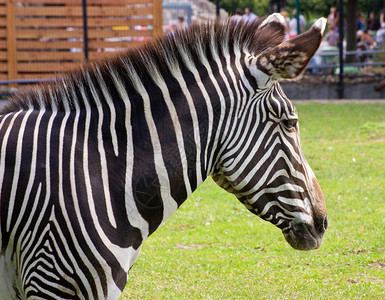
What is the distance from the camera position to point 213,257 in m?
5.75

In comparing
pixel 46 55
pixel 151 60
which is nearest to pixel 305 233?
pixel 151 60

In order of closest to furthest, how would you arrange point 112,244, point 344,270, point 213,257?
point 112,244, point 344,270, point 213,257

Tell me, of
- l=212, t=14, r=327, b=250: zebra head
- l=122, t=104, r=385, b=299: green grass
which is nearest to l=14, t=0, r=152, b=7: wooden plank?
l=122, t=104, r=385, b=299: green grass

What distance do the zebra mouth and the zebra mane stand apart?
2.95 feet

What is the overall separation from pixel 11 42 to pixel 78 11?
1.79 meters

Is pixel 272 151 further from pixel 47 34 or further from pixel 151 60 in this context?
pixel 47 34

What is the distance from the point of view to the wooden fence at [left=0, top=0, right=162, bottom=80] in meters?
14.1

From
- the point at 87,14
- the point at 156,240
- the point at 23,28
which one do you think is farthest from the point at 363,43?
the point at 156,240

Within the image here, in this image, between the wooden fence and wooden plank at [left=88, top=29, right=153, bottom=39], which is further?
wooden plank at [left=88, top=29, right=153, bottom=39]

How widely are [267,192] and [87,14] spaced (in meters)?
12.5

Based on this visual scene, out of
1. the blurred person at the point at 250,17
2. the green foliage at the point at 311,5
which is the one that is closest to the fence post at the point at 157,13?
the blurred person at the point at 250,17

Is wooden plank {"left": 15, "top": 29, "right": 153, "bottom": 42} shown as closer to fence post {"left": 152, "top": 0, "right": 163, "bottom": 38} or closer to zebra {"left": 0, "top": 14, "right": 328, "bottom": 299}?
fence post {"left": 152, "top": 0, "right": 163, "bottom": 38}

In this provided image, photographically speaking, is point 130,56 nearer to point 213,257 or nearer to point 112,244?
point 112,244

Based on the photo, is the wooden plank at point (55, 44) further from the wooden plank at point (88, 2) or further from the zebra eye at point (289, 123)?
the zebra eye at point (289, 123)
